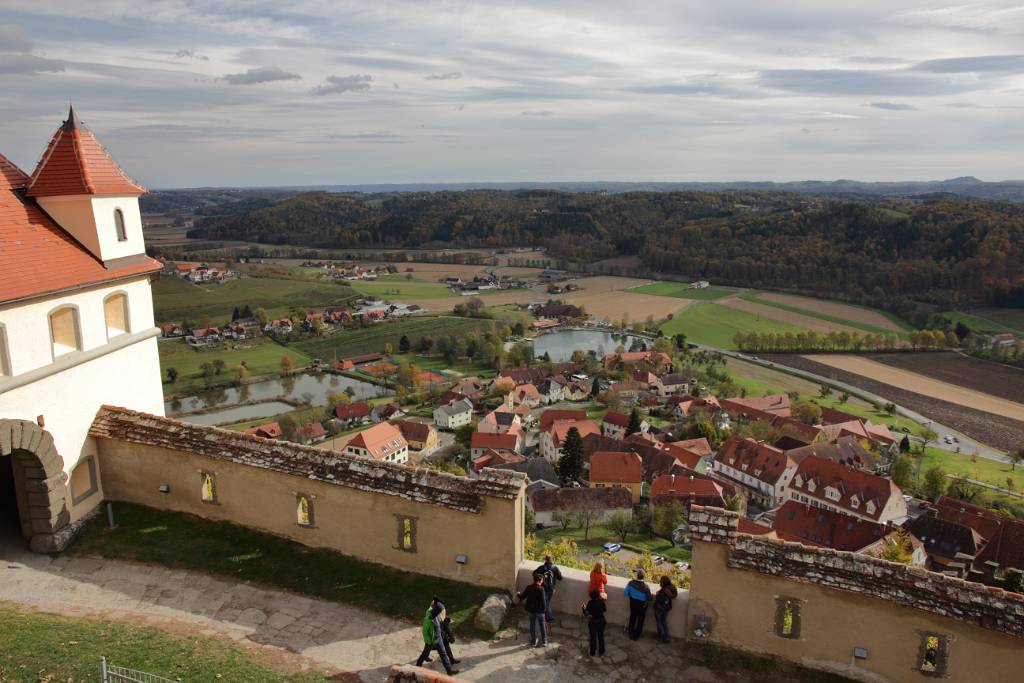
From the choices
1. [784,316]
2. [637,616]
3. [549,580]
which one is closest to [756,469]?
[637,616]

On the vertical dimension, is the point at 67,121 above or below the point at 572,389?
above

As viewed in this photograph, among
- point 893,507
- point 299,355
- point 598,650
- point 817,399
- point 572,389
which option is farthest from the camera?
point 299,355

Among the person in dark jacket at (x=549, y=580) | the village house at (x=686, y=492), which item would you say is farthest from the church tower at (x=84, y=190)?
the village house at (x=686, y=492)

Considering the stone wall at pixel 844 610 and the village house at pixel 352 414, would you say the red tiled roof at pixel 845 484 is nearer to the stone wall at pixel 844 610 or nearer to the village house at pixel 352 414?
the stone wall at pixel 844 610

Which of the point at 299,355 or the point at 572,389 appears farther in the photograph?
the point at 299,355

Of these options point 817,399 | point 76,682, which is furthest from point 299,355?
point 76,682

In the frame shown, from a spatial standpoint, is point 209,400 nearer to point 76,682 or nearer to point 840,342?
point 76,682

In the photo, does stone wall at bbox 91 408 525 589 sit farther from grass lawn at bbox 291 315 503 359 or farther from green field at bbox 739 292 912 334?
green field at bbox 739 292 912 334
